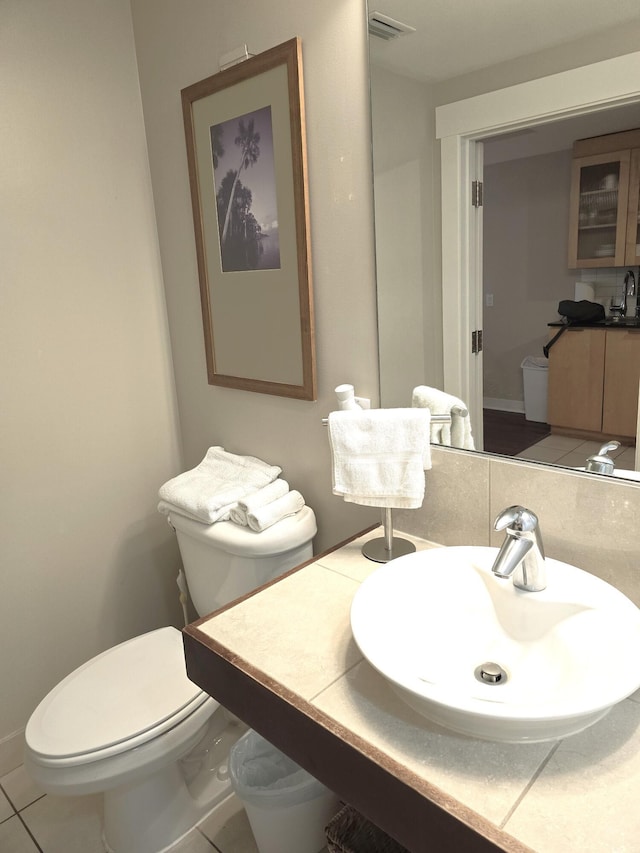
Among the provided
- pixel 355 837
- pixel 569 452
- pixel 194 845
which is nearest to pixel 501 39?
pixel 569 452

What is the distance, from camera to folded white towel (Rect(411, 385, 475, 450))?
1394 mm

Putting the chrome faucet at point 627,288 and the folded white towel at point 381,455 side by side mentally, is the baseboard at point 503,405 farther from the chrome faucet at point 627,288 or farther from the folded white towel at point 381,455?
the chrome faucet at point 627,288

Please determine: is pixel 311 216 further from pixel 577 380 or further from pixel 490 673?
pixel 490 673

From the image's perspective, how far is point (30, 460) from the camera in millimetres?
1873

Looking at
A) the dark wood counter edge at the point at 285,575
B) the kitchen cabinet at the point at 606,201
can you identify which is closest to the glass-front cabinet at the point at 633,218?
the kitchen cabinet at the point at 606,201

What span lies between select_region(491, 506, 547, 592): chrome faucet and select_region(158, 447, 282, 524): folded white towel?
82 cm

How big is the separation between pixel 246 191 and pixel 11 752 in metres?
1.83

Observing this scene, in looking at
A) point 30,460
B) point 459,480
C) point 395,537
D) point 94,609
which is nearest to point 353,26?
point 459,480

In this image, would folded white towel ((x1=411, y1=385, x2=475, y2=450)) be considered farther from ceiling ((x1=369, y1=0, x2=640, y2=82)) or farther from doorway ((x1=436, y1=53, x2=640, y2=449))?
ceiling ((x1=369, y1=0, x2=640, y2=82))

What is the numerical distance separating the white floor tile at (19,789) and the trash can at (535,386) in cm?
175

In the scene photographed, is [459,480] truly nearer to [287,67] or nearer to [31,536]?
[287,67]

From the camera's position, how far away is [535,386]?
4.25 ft

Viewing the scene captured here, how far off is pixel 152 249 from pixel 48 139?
1.39 ft

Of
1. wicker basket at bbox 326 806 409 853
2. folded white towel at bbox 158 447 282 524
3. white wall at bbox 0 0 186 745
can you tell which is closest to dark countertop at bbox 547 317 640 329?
folded white towel at bbox 158 447 282 524
